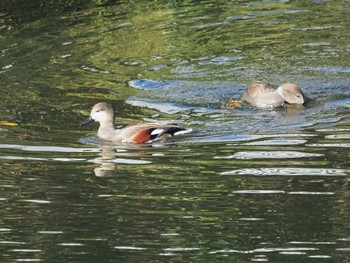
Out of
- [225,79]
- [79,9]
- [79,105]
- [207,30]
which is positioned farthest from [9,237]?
[79,9]

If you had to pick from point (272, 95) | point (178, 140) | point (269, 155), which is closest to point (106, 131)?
point (178, 140)

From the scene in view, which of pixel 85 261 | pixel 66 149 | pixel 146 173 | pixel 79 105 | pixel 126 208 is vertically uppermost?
pixel 79 105

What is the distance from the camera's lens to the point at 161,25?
1941 centimetres

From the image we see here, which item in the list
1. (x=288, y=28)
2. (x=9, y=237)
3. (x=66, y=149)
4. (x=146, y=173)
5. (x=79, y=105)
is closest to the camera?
(x=9, y=237)

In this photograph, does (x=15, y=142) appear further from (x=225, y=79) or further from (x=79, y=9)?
(x=79, y=9)

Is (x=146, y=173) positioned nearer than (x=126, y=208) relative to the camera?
No

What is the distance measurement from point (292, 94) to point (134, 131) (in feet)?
8.83

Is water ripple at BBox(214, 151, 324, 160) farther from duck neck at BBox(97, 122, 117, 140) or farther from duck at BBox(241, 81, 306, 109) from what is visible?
duck at BBox(241, 81, 306, 109)

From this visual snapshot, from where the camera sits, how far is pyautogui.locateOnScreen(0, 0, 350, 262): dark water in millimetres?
8703

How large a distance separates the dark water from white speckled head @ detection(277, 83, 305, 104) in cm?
17

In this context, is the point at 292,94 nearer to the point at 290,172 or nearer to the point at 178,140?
the point at 178,140

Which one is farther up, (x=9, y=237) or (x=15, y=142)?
(x=15, y=142)

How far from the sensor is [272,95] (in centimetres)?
1466

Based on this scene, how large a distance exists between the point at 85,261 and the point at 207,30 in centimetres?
1099
